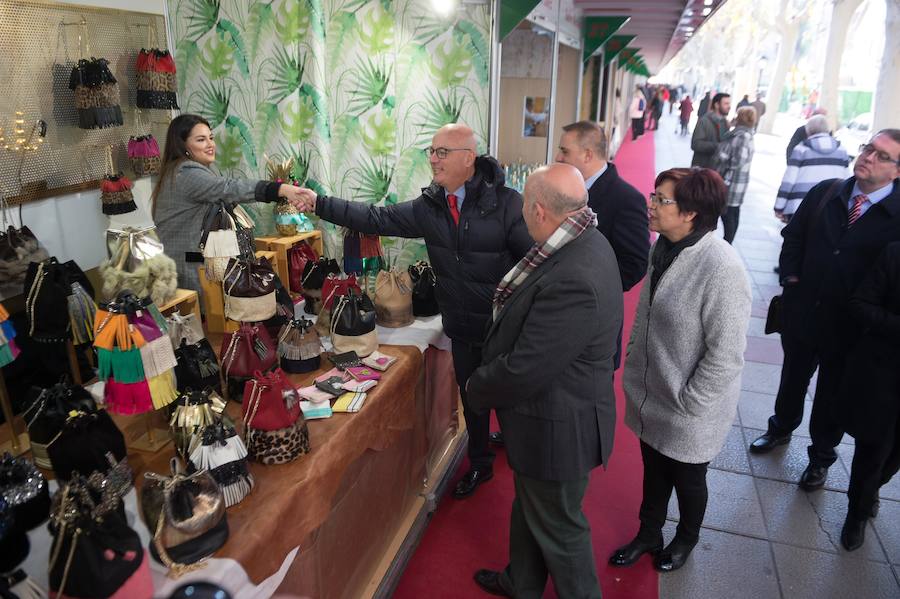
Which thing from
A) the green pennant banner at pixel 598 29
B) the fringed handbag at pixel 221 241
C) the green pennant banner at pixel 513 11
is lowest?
the fringed handbag at pixel 221 241

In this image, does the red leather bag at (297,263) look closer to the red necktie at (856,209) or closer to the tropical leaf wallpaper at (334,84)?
the tropical leaf wallpaper at (334,84)

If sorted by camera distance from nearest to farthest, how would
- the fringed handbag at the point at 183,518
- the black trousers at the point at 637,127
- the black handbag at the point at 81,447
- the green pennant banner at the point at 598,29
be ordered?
the fringed handbag at the point at 183,518, the black handbag at the point at 81,447, the green pennant banner at the point at 598,29, the black trousers at the point at 637,127

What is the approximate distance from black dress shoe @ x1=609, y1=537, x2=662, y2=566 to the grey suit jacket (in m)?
0.93

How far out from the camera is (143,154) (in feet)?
10.6

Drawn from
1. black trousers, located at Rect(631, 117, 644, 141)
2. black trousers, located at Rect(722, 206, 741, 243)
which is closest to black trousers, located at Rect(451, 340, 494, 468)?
black trousers, located at Rect(722, 206, 741, 243)

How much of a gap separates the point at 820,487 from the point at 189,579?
3.17 meters

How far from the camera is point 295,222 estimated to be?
11.4ft

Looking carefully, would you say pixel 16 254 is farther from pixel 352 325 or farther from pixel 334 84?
pixel 334 84

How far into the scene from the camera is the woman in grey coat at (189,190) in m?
2.70

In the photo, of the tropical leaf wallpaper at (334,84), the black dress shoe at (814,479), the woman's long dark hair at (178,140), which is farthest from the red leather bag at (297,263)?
the black dress shoe at (814,479)

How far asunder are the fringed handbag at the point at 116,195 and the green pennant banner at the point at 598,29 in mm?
6661

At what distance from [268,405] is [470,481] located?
1.62m

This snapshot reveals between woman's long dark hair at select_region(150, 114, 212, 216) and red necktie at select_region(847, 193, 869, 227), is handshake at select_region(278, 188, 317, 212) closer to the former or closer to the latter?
woman's long dark hair at select_region(150, 114, 212, 216)

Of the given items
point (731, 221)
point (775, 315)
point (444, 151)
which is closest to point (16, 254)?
point (444, 151)
